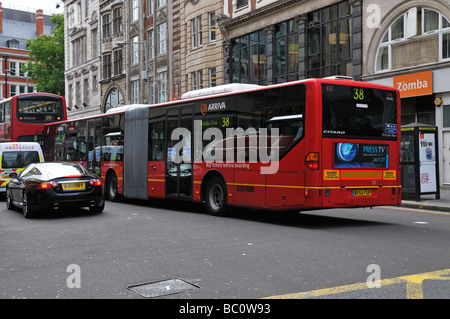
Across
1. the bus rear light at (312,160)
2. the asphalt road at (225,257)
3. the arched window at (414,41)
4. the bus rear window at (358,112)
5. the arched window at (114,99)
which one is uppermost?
the arched window at (114,99)

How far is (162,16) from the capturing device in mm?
40594

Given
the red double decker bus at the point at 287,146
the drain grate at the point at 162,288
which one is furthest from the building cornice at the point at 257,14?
the drain grate at the point at 162,288

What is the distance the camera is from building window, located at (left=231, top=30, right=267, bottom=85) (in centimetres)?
3006

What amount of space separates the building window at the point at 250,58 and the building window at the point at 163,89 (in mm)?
8910

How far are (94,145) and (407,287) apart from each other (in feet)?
51.8

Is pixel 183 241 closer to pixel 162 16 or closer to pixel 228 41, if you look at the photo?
pixel 228 41

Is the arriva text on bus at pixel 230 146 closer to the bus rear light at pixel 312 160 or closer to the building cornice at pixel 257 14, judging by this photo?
the bus rear light at pixel 312 160

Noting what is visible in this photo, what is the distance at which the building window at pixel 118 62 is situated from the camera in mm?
47000

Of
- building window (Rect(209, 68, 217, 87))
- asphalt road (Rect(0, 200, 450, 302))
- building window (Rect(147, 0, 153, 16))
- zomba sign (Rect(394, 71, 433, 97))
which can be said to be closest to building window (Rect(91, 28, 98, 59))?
building window (Rect(147, 0, 153, 16))

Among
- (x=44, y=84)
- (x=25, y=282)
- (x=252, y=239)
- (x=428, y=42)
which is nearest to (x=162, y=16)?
(x=428, y=42)

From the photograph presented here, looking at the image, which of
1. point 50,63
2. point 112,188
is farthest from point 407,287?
point 50,63

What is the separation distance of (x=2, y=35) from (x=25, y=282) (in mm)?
92349

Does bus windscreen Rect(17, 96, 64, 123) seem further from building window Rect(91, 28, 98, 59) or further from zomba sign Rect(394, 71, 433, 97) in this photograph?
building window Rect(91, 28, 98, 59)

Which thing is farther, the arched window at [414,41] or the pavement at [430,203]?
the arched window at [414,41]
